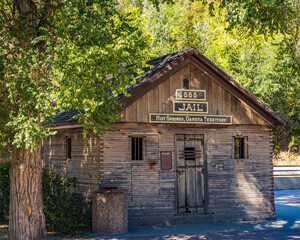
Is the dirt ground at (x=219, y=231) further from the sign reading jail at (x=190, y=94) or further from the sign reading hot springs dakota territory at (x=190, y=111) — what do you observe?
the sign reading jail at (x=190, y=94)

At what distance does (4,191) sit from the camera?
18250 mm

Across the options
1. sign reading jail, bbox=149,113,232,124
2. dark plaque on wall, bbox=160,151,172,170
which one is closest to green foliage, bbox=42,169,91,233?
dark plaque on wall, bbox=160,151,172,170

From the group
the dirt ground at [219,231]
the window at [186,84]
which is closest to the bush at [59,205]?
the dirt ground at [219,231]

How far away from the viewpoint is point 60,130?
20234 millimetres

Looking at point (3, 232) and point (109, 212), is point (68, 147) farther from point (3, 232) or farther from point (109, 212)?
point (109, 212)

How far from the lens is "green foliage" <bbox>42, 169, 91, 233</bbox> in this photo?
15.7 metres

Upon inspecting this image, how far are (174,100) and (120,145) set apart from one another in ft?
8.71

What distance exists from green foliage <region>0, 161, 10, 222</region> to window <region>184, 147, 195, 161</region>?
6.63 meters

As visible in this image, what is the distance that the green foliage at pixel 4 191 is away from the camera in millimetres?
17969

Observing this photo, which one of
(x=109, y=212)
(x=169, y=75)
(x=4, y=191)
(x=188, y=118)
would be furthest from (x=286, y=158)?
(x=109, y=212)

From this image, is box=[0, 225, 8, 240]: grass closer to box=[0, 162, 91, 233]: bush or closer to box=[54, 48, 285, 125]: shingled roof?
box=[0, 162, 91, 233]: bush

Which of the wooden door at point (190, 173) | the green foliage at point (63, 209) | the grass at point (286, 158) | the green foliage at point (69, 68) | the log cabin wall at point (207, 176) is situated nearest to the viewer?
the green foliage at point (69, 68)

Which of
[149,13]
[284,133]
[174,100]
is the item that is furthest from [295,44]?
[149,13]

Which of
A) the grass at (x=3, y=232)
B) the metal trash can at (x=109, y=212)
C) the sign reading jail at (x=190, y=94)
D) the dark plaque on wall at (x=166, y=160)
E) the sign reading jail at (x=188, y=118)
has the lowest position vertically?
the grass at (x=3, y=232)
